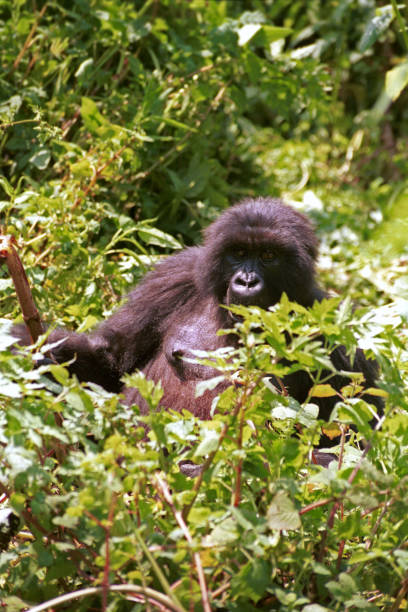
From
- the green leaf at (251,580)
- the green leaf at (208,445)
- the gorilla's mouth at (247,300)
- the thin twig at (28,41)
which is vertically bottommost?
the gorilla's mouth at (247,300)

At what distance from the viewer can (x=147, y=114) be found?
426 centimetres

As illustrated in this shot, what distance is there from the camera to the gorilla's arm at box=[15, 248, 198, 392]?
11.7 feet

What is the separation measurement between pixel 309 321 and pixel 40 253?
2374mm

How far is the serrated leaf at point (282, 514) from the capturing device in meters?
1.81

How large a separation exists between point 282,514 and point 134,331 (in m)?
1.92

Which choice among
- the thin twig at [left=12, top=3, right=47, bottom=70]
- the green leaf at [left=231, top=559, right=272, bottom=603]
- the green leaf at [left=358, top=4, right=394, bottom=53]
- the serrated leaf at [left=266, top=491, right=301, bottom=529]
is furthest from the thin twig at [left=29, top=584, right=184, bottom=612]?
the thin twig at [left=12, top=3, right=47, bottom=70]

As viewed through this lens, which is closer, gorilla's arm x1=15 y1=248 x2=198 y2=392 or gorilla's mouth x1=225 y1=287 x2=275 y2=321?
gorilla's mouth x1=225 y1=287 x2=275 y2=321

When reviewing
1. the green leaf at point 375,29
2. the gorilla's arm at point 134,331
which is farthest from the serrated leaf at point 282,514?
the green leaf at point 375,29

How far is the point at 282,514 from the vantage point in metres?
1.84

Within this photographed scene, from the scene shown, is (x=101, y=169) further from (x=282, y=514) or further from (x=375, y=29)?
(x=282, y=514)

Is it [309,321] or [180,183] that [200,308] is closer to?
[180,183]

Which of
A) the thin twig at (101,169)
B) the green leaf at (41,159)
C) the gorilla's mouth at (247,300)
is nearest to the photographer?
the gorilla's mouth at (247,300)

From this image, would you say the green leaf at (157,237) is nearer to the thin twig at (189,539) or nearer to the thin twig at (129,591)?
the thin twig at (189,539)

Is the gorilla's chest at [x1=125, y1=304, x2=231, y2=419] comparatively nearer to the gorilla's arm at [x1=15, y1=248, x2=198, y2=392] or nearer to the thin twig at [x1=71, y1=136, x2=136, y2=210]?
the gorilla's arm at [x1=15, y1=248, x2=198, y2=392]
